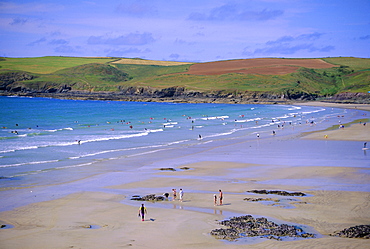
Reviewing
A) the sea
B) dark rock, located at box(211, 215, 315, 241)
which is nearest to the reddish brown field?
the sea

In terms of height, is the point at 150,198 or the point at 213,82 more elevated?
the point at 213,82

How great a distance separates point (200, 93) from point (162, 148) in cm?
10855

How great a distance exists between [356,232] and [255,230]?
4.01 m

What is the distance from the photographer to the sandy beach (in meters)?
16.4

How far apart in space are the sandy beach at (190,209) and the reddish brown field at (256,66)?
457 feet

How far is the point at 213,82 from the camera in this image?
6280 inches

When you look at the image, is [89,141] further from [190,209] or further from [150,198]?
[190,209]

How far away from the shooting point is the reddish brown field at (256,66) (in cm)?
16875

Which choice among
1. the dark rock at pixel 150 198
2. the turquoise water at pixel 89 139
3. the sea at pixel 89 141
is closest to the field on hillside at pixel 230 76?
the sea at pixel 89 141

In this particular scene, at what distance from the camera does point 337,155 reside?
37.8 m

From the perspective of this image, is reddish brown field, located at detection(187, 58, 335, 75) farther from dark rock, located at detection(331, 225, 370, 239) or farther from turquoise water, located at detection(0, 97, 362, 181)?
dark rock, located at detection(331, 225, 370, 239)

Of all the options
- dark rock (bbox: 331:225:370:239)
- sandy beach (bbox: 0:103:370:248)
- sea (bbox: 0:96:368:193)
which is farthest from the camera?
sea (bbox: 0:96:368:193)

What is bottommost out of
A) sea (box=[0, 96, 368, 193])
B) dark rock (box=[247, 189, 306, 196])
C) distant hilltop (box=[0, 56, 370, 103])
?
dark rock (box=[247, 189, 306, 196])

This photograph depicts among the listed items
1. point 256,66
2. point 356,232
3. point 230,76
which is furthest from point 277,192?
point 256,66
